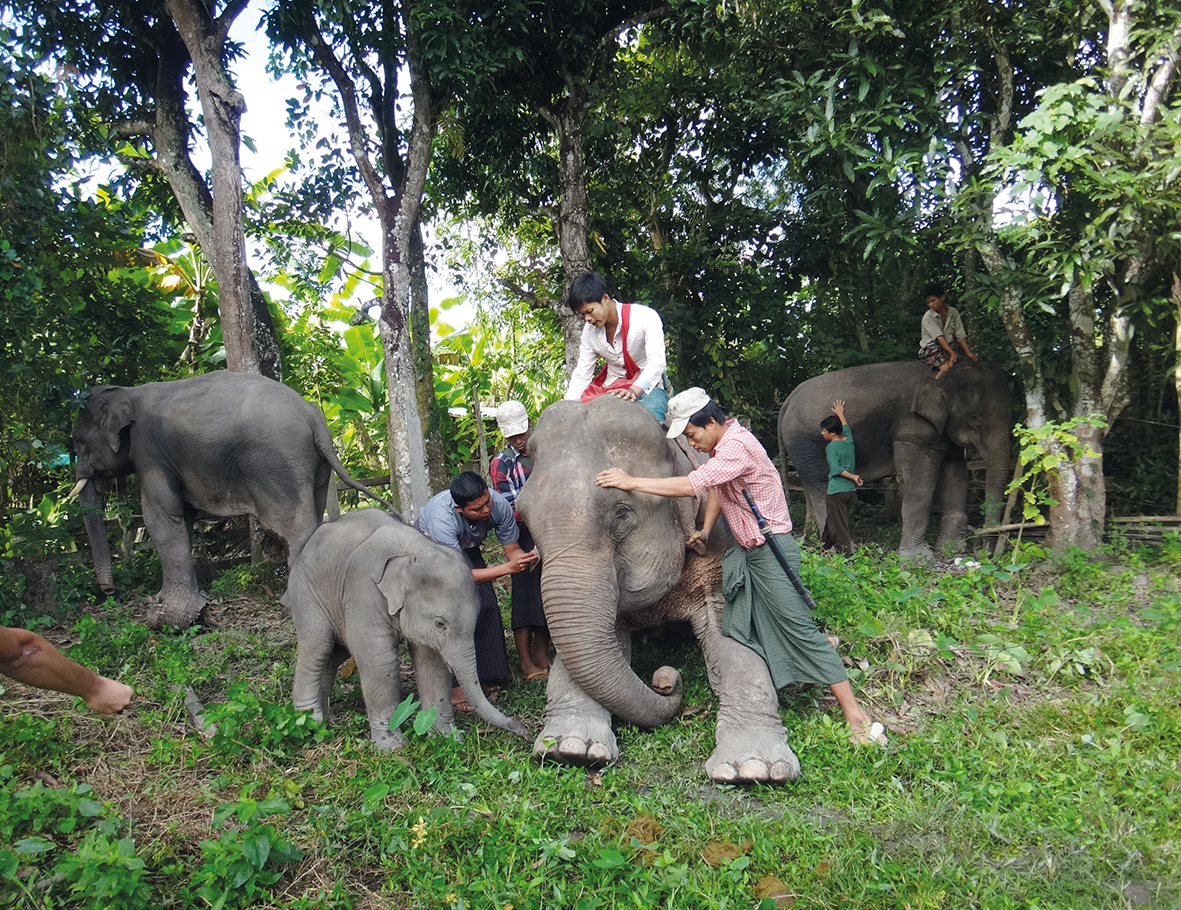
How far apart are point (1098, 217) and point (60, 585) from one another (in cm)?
845

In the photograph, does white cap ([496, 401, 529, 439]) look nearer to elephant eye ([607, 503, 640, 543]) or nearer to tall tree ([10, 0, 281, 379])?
elephant eye ([607, 503, 640, 543])

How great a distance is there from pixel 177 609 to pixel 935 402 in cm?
703

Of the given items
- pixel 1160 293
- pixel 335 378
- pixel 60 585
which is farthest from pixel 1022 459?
pixel 335 378

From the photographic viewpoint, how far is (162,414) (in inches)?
261

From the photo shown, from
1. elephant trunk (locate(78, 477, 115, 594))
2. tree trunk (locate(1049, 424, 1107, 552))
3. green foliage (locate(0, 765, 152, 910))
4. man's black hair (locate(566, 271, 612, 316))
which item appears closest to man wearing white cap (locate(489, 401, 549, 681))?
man's black hair (locate(566, 271, 612, 316))

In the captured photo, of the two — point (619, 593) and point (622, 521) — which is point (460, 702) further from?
point (622, 521)

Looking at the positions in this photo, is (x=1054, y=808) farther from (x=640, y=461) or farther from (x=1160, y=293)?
(x=1160, y=293)

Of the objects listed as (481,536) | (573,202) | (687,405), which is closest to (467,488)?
(481,536)

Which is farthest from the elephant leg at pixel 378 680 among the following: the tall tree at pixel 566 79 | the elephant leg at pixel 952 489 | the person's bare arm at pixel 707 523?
the elephant leg at pixel 952 489

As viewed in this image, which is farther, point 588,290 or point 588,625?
point 588,290

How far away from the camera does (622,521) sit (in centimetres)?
443

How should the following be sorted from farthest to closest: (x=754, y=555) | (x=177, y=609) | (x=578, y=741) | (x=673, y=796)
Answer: (x=177, y=609) < (x=754, y=555) < (x=578, y=741) < (x=673, y=796)

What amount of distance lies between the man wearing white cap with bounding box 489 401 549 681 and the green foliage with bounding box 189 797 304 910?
236cm

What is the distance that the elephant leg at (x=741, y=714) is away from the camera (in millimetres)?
3854
